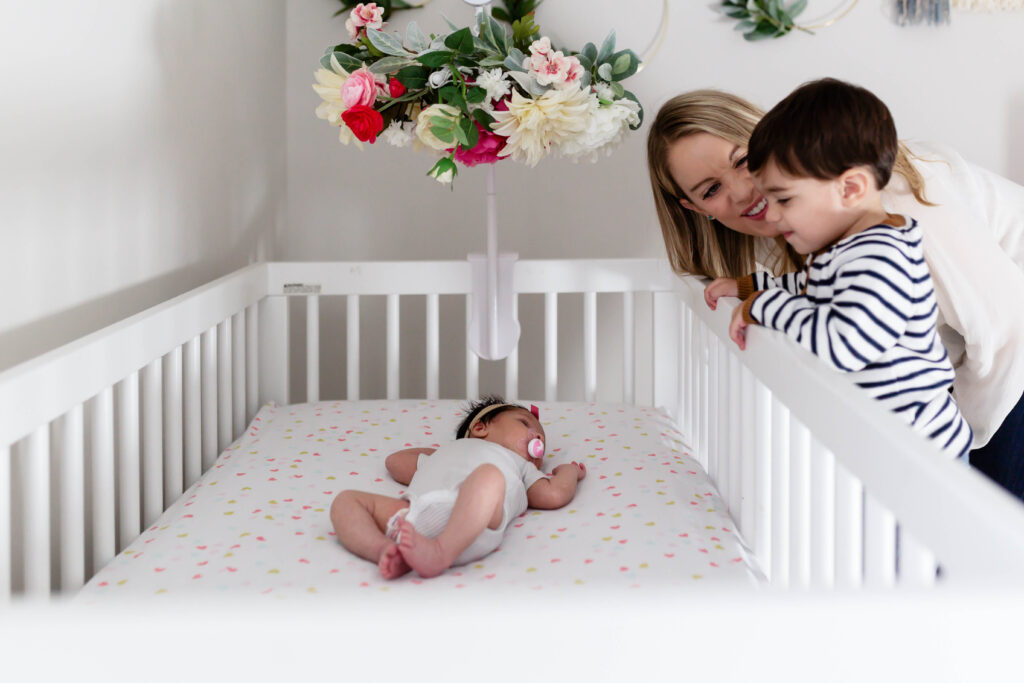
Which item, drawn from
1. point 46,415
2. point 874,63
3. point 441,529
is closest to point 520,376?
point 874,63

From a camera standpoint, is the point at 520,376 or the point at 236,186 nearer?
the point at 236,186

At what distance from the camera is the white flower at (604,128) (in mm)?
1453

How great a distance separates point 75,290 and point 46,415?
1.11 feet

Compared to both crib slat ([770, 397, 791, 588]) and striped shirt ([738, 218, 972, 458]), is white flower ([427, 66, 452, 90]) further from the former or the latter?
crib slat ([770, 397, 791, 588])

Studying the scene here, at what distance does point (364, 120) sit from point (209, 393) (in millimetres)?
474

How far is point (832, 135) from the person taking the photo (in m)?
1.08

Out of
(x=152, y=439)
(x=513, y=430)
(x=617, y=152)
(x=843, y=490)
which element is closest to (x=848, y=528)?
(x=843, y=490)

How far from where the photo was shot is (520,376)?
7.38ft

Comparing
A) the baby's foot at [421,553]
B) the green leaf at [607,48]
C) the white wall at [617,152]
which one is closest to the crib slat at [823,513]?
the baby's foot at [421,553]

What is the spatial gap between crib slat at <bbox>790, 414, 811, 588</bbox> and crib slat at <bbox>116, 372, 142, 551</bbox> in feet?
2.45

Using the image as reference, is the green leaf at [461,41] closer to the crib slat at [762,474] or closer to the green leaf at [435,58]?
the green leaf at [435,58]

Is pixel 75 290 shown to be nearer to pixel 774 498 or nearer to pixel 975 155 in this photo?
pixel 774 498

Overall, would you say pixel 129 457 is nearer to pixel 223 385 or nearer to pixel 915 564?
pixel 223 385

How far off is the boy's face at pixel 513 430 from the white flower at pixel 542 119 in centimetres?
39
